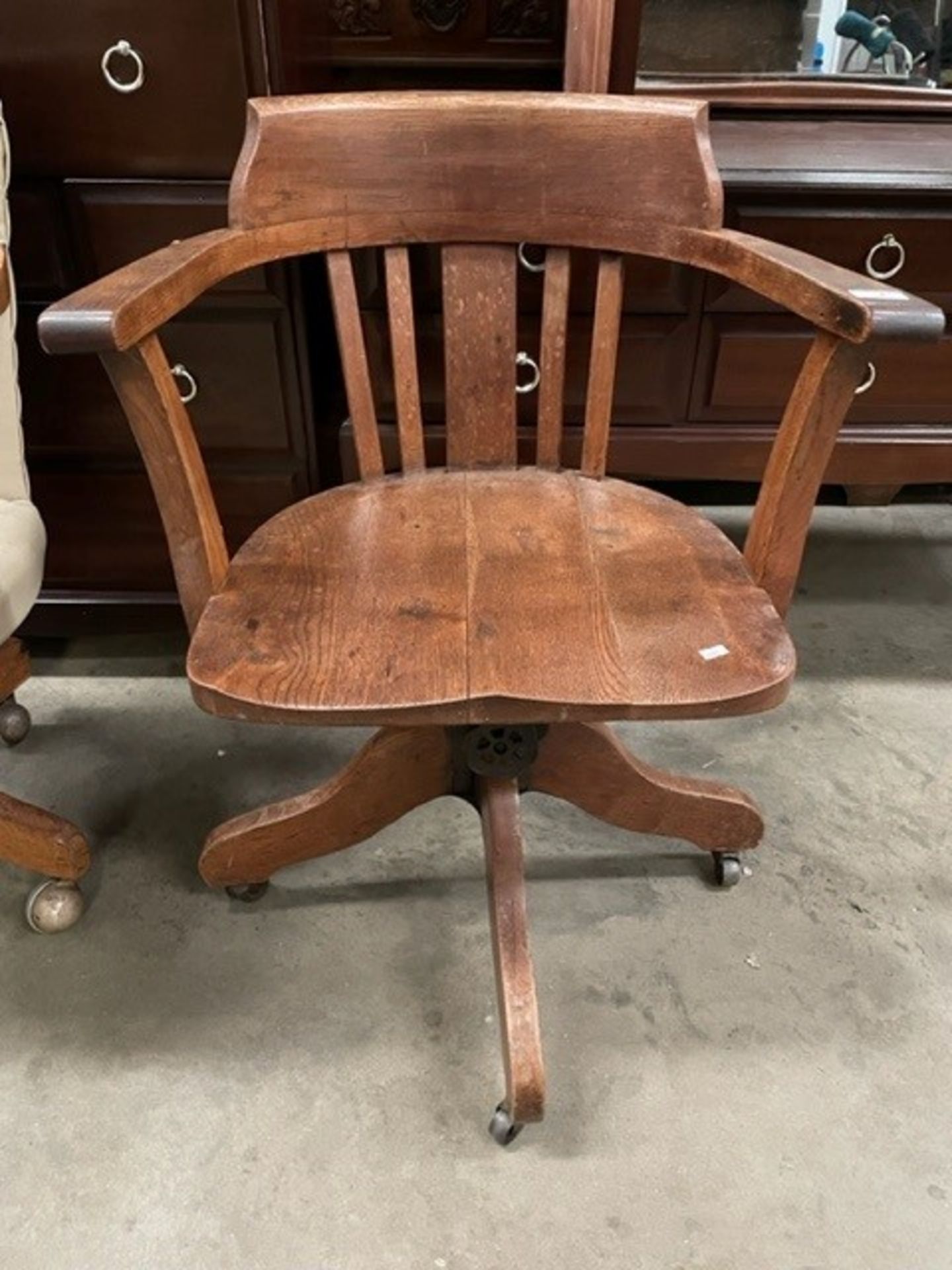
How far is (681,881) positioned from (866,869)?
241 mm

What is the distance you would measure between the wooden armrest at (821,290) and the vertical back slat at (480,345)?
21 cm

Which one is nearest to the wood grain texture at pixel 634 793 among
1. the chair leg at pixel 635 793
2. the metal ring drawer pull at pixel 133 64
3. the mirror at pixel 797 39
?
the chair leg at pixel 635 793

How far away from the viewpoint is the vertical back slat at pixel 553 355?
1.09m

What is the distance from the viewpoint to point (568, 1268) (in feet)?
2.92

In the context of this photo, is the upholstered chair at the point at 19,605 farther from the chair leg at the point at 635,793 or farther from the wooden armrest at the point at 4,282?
the chair leg at the point at 635,793

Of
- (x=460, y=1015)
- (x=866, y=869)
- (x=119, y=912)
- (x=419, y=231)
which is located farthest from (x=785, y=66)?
(x=119, y=912)

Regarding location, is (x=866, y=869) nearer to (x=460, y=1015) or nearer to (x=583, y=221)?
(x=460, y=1015)

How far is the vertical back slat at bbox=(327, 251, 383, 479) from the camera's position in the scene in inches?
41.8

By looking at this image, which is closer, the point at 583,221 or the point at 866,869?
the point at 583,221

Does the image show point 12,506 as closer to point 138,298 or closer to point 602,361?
point 138,298

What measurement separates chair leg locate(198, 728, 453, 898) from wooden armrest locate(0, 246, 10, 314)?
58 cm

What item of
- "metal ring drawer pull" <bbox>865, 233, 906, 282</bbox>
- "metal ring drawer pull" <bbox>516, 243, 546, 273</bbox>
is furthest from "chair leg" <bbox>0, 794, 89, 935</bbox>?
"metal ring drawer pull" <bbox>865, 233, 906, 282</bbox>

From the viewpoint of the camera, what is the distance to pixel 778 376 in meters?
1.27

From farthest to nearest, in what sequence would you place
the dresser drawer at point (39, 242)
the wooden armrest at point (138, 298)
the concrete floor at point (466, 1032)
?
the dresser drawer at point (39, 242) < the concrete floor at point (466, 1032) < the wooden armrest at point (138, 298)
